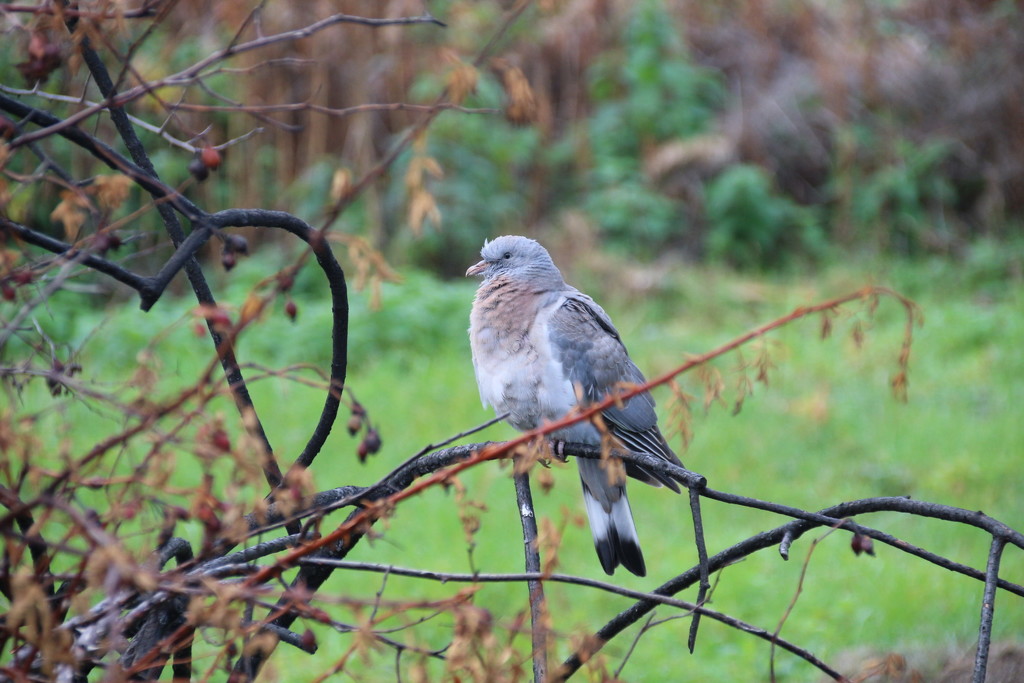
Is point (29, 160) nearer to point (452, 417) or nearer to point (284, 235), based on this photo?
point (284, 235)

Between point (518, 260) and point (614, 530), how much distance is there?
0.95m

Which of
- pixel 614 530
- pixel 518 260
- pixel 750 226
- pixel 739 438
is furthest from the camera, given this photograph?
pixel 750 226

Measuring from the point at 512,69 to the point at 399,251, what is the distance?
590 cm

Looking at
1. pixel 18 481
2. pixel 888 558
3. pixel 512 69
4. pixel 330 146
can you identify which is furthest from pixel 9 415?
pixel 330 146

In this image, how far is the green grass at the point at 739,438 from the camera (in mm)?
4094

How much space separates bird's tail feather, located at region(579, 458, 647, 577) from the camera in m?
2.82

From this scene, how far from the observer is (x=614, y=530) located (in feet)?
9.38

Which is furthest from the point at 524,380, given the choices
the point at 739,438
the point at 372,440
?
the point at 739,438

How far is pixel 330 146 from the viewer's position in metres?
8.14

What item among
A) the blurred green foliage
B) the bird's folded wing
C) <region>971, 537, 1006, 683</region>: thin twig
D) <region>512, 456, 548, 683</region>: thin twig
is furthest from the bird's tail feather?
the blurred green foliage

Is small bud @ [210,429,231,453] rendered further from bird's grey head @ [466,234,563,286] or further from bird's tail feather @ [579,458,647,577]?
bird's grey head @ [466,234,563,286]

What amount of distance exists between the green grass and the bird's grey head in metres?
0.72

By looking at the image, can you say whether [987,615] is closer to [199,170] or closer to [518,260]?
[199,170]

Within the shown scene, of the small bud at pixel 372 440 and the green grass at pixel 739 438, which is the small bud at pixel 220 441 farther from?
the green grass at pixel 739 438
